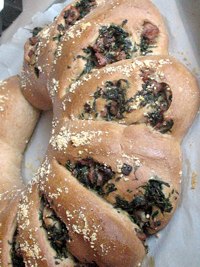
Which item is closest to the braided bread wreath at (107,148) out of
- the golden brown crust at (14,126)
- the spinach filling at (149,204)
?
the spinach filling at (149,204)

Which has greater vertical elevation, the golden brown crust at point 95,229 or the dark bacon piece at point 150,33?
the dark bacon piece at point 150,33

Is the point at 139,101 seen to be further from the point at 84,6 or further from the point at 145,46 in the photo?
the point at 84,6

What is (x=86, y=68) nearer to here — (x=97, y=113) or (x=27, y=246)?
(x=97, y=113)

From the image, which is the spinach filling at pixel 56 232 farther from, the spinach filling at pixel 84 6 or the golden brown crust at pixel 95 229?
the spinach filling at pixel 84 6

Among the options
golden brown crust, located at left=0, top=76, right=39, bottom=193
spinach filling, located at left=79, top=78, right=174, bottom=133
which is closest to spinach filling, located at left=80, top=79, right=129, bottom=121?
spinach filling, located at left=79, top=78, right=174, bottom=133

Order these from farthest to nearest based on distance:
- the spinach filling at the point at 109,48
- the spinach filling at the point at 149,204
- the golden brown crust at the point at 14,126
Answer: the golden brown crust at the point at 14,126 < the spinach filling at the point at 109,48 < the spinach filling at the point at 149,204

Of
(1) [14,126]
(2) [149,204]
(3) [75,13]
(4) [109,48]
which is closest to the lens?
(2) [149,204]

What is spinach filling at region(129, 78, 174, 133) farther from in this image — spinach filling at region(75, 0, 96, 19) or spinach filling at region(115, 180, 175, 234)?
spinach filling at region(75, 0, 96, 19)

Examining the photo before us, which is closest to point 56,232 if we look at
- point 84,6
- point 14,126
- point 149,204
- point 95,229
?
point 95,229
